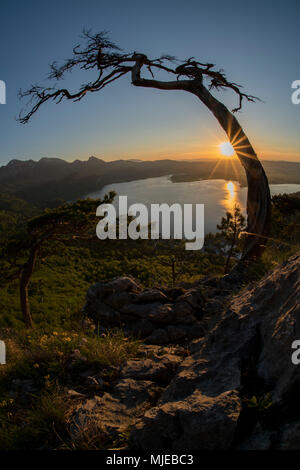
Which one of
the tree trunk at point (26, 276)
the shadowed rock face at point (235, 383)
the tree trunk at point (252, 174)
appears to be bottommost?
the tree trunk at point (26, 276)

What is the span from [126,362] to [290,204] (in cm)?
667

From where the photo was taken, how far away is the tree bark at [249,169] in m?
6.08

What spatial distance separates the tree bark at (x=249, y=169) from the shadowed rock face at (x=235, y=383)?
3593 millimetres

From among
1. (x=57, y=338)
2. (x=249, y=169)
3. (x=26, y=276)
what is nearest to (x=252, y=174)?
(x=249, y=169)

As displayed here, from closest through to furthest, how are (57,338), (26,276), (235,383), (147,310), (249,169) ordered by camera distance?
(235,383) < (57,338) < (147,310) < (249,169) < (26,276)

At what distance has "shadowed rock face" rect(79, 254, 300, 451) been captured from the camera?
148 centimetres

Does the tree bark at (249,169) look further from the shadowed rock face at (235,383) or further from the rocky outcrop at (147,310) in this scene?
the shadowed rock face at (235,383)

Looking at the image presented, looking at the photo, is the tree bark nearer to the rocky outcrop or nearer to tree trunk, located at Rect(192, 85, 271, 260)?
tree trunk, located at Rect(192, 85, 271, 260)

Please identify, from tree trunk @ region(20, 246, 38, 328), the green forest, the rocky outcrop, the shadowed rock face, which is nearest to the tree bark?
the green forest

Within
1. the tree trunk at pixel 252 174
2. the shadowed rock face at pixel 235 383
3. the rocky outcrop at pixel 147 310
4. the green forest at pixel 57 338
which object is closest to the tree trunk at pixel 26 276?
the green forest at pixel 57 338

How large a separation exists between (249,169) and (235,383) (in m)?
5.46

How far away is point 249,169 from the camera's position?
6.12 metres

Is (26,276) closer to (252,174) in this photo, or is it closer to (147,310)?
(147,310)

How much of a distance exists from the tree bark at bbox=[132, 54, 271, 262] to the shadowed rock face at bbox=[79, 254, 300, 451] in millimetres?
3593
